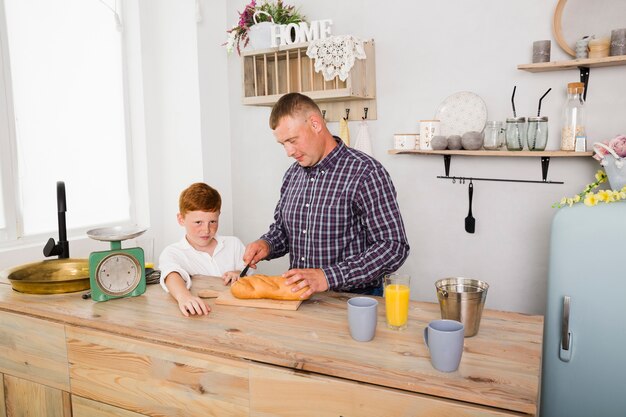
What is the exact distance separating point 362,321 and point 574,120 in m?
1.81

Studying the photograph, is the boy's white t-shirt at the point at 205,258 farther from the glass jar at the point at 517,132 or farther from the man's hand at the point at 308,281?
the glass jar at the point at 517,132

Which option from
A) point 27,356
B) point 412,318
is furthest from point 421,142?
point 27,356

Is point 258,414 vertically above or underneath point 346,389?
underneath

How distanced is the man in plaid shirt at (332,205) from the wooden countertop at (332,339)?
1.07ft

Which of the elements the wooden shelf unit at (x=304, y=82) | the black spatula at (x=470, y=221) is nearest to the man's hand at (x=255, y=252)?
the wooden shelf unit at (x=304, y=82)

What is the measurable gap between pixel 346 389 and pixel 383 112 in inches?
90.1

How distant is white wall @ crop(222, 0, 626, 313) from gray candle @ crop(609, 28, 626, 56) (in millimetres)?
172

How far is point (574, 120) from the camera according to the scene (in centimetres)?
262

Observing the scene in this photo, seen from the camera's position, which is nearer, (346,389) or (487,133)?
(346,389)

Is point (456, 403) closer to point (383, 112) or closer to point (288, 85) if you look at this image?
point (383, 112)

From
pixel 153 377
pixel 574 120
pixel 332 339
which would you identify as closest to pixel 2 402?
pixel 153 377

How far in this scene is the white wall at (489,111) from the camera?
110 inches

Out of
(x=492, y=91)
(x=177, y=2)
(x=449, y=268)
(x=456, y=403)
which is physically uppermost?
(x=177, y=2)

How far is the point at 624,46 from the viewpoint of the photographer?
8.00 ft
